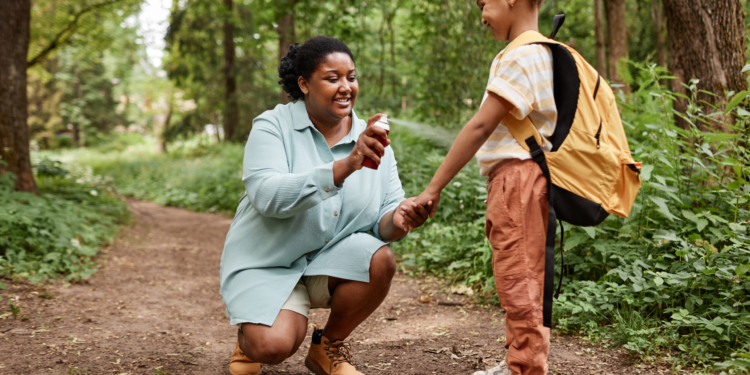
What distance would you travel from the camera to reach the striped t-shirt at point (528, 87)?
5.60ft

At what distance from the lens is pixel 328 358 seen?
2.36 meters

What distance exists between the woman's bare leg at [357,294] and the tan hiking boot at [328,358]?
0.13 ft

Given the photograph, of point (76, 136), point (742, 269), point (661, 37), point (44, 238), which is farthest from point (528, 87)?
point (76, 136)

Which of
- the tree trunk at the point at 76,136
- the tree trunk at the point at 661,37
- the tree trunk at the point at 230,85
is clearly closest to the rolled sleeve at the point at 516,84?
the tree trunk at the point at 661,37

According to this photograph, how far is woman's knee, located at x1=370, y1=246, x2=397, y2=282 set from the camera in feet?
7.55

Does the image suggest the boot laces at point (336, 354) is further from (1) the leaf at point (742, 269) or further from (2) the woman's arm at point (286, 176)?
(1) the leaf at point (742, 269)

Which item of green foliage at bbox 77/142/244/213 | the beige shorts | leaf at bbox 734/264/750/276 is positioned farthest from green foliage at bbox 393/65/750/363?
green foliage at bbox 77/142/244/213

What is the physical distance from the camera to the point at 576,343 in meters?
2.74

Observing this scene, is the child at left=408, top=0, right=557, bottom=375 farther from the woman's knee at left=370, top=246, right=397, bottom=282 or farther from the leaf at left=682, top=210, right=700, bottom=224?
the leaf at left=682, top=210, right=700, bottom=224

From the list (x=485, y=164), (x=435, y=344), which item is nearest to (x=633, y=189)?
(x=485, y=164)

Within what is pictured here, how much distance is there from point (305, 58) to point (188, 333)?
2.05 metres

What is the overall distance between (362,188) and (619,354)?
61.9 inches

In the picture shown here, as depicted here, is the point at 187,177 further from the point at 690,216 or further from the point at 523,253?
the point at 523,253

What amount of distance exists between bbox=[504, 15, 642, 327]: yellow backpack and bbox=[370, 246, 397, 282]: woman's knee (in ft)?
2.51
